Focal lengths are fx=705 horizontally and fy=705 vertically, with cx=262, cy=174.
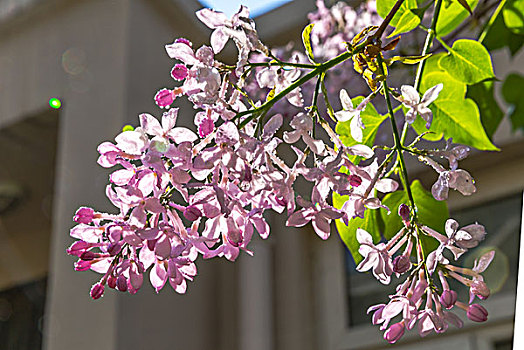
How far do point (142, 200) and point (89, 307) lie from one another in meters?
1.56

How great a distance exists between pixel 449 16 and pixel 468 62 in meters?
0.05

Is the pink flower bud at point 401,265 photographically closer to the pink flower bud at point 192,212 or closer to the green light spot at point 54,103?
the pink flower bud at point 192,212

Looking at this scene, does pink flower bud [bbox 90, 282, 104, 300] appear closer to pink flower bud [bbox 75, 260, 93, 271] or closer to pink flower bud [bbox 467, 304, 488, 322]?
pink flower bud [bbox 75, 260, 93, 271]

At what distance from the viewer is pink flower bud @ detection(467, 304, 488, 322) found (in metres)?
0.30

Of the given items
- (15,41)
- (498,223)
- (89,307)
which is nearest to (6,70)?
(15,41)

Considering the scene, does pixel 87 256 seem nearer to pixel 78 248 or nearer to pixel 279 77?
pixel 78 248

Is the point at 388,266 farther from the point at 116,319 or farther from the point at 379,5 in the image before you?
the point at 116,319

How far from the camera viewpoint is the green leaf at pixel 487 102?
1.60ft

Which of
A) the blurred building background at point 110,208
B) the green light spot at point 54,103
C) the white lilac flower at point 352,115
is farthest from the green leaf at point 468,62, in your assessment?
the green light spot at point 54,103

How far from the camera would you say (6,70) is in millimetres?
2156

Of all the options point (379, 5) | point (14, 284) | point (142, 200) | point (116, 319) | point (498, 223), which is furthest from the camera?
point (14, 284)

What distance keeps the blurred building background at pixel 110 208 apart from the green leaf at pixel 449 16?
4.61ft

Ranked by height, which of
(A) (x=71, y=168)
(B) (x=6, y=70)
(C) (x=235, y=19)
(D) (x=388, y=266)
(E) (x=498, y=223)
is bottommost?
(D) (x=388, y=266)

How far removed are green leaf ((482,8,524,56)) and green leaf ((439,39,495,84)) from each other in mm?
85
